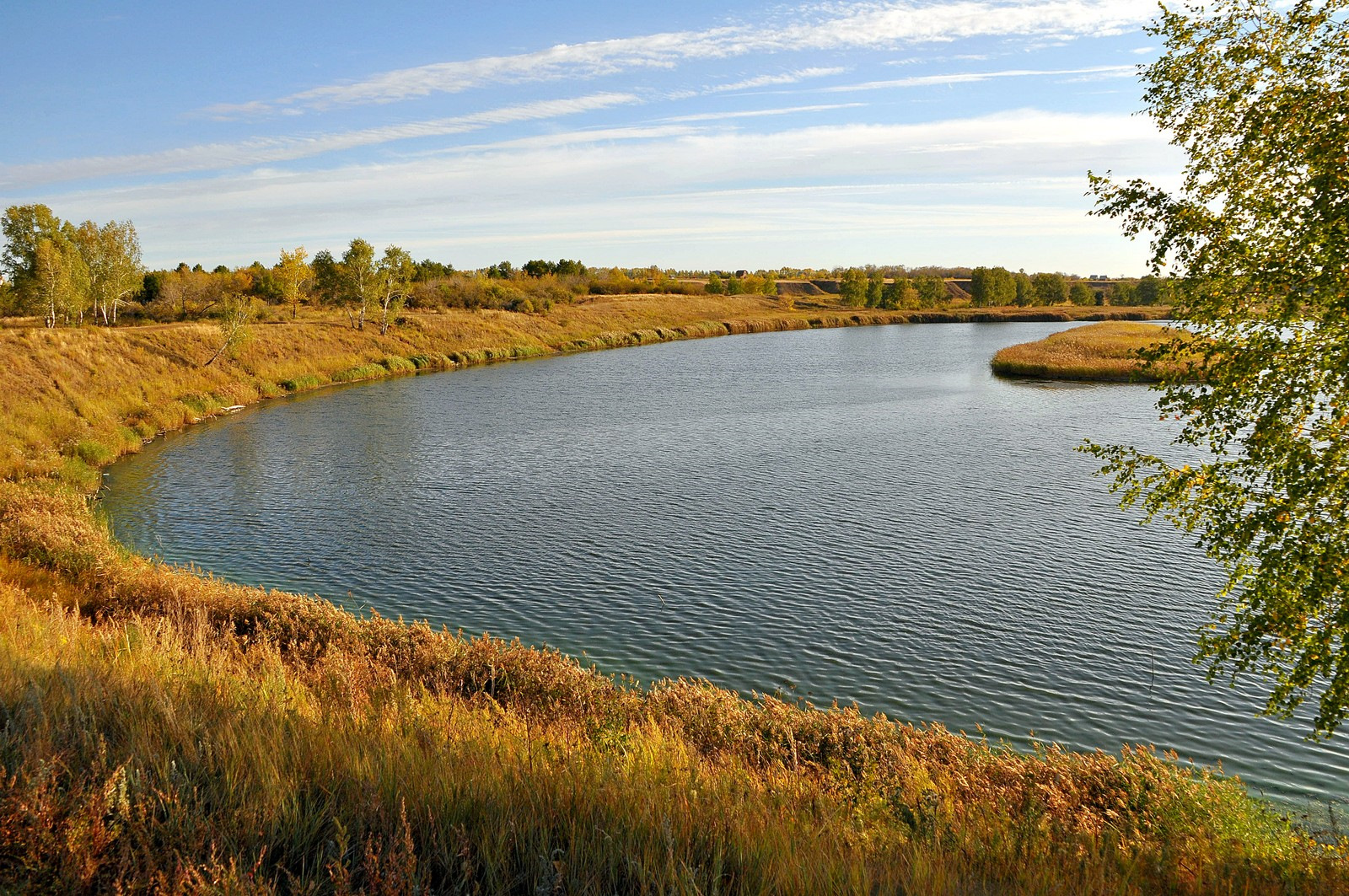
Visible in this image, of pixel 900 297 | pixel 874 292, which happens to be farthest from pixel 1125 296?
pixel 874 292

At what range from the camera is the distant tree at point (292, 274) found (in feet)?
298

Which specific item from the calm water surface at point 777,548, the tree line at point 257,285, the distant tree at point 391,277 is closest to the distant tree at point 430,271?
the tree line at point 257,285

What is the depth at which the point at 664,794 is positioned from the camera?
6.94 metres

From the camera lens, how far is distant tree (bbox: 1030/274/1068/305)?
553 ft

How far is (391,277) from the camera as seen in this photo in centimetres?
7794

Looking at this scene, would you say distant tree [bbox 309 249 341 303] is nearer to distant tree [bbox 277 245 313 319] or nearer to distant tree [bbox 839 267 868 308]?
distant tree [bbox 277 245 313 319]

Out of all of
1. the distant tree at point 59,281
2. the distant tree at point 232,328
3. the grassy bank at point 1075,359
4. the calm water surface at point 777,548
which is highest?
the distant tree at point 59,281

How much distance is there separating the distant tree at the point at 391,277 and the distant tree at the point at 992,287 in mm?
117481

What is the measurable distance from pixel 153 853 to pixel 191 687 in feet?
12.3

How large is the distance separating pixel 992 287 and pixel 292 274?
411ft

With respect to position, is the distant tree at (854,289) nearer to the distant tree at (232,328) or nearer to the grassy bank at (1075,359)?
the grassy bank at (1075,359)

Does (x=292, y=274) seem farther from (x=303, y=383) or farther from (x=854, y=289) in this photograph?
(x=854, y=289)

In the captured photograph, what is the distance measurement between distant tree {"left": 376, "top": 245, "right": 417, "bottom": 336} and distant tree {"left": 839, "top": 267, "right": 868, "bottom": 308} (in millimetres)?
94209

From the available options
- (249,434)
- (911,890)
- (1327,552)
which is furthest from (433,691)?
(249,434)
